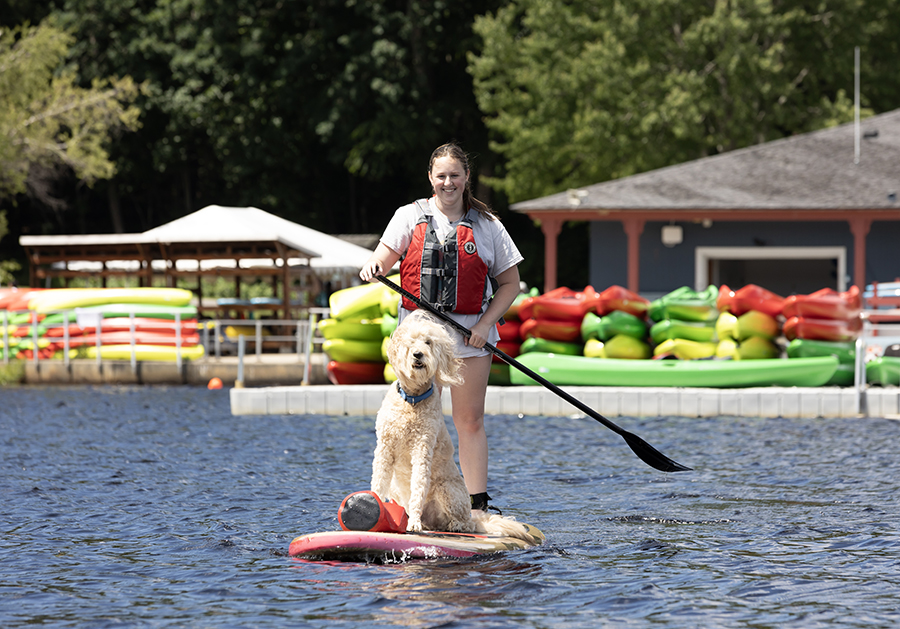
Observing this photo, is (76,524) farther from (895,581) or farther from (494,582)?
(895,581)

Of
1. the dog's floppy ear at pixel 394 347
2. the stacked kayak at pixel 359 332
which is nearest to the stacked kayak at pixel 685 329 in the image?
the stacked kayak at pixel 359 332

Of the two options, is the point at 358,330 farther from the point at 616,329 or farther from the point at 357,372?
the point at 616,329

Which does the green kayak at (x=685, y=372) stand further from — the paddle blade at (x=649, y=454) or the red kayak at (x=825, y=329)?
the paddle blade at (x=649, y=454)

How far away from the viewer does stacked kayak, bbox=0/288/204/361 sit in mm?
21625

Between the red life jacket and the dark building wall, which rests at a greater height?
the dark building wall

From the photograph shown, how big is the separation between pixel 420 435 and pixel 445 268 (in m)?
0.92

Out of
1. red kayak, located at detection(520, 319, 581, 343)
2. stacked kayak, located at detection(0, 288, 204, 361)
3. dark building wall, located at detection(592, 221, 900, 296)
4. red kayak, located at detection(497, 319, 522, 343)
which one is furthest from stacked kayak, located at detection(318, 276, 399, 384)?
dark building wall, located at detection(592, 221, 900, 296)

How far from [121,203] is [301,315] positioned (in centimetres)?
3011

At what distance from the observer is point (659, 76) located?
35.2 metres

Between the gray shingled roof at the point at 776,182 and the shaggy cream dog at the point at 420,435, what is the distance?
18609mm

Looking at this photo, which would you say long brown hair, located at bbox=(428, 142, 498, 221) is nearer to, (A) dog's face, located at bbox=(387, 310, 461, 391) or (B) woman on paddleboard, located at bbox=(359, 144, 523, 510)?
(B) woman on paddleboard, located at bbox=(359, 144, 523, 510)

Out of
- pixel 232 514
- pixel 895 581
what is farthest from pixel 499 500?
pixel 895 581

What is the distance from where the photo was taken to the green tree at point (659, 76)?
1344 inches

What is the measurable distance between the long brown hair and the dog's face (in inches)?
32.7
